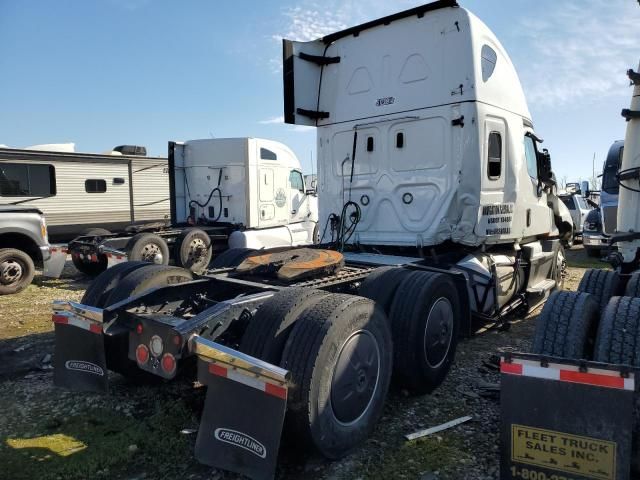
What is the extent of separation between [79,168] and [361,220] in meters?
9.37

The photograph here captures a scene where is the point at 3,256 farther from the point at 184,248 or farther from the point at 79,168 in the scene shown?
the point at 79,168

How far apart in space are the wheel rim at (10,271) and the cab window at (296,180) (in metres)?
6.42

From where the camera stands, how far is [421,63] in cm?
581

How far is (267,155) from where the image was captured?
12.1 m

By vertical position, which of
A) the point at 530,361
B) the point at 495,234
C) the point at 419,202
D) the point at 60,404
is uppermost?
the point at 419,202

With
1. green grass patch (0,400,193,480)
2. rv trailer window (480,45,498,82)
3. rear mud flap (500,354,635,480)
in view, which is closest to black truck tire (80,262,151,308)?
green grass patch (0,400,193,480)

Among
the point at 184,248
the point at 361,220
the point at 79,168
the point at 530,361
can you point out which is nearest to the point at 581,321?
the point at 530,361

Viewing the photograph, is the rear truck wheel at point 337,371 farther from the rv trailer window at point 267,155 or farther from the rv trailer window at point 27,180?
the rv trailer window at point 27,180

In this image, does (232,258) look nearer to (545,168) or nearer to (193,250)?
(545,168)

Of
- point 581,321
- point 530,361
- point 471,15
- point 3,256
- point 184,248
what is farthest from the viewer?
point 184,248

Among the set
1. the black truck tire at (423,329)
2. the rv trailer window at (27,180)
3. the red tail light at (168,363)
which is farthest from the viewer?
the rv trailer window at (27,180)

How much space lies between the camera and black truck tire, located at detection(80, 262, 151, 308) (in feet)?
14.3

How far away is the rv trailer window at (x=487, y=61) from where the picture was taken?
5652 millimetres

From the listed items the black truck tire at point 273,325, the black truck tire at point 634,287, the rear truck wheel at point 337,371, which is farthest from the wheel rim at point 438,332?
the black truck tire at point 634,287
